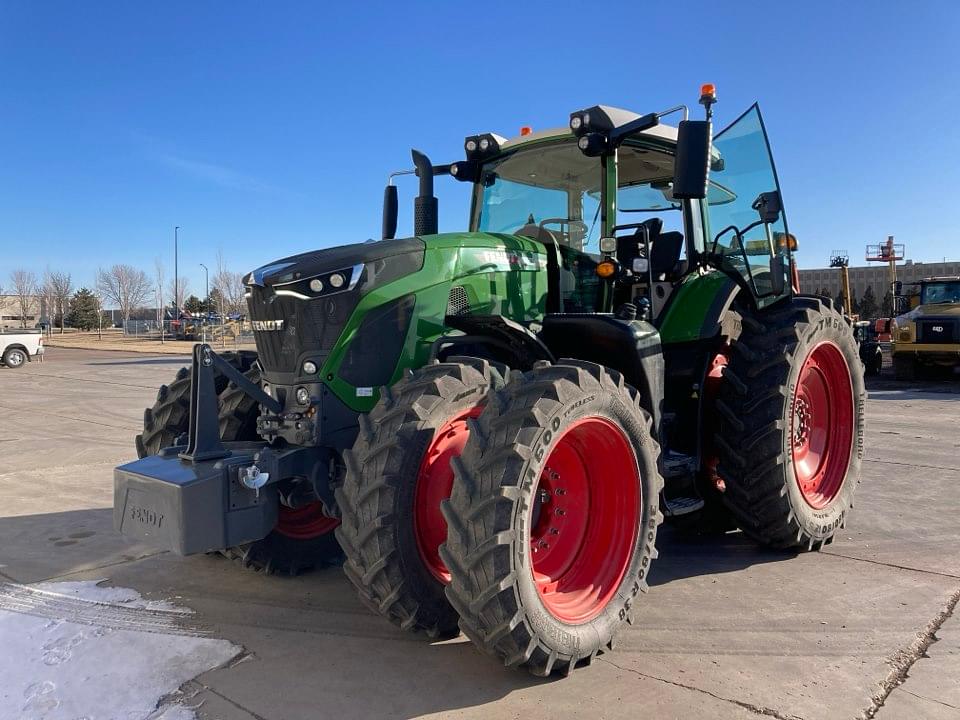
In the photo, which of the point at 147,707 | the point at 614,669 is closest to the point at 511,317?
the point at 614,669

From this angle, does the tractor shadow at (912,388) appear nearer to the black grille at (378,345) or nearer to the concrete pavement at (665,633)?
the concrete pavement at (665,633)

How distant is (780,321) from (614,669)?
A: 2656mm

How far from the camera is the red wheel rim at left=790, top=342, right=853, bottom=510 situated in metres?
5.14

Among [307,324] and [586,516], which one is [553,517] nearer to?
[586,516]

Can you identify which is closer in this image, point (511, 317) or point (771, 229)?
point (511, 317)

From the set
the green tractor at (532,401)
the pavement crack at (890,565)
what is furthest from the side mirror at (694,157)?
the pavement crack at (890,565)

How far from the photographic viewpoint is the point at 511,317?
162 inches

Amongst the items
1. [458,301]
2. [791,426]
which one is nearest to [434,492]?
[458,301]

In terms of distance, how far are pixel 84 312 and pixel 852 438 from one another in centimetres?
8354

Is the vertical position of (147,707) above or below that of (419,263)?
below

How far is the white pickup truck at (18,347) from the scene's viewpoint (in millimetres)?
25516

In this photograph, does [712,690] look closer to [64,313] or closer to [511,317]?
[511,317]

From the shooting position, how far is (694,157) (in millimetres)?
3738

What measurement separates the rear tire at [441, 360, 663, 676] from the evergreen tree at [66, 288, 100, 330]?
272ft
